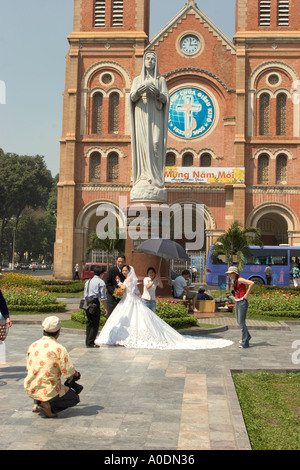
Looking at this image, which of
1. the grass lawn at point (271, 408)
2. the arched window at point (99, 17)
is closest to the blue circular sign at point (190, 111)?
the arched window at point (99, 17)

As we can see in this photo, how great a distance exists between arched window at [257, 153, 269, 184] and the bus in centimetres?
798

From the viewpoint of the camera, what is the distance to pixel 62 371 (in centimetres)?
642

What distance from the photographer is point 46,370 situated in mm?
6355

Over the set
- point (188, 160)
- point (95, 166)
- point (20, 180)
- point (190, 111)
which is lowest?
point (95, 166)

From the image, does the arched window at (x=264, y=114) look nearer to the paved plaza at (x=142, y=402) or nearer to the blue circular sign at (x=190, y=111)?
the blue circular sign at (x=190, y=111)

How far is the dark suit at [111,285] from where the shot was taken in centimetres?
1218

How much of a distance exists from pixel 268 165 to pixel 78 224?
14.4 metres

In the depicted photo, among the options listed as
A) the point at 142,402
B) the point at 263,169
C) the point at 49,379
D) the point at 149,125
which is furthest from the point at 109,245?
the point at 49,379

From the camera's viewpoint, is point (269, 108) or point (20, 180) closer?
point (269, 108)

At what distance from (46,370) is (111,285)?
5912 millimetres

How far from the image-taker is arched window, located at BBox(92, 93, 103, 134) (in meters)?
41.9

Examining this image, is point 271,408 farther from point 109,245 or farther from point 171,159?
point 171,159
